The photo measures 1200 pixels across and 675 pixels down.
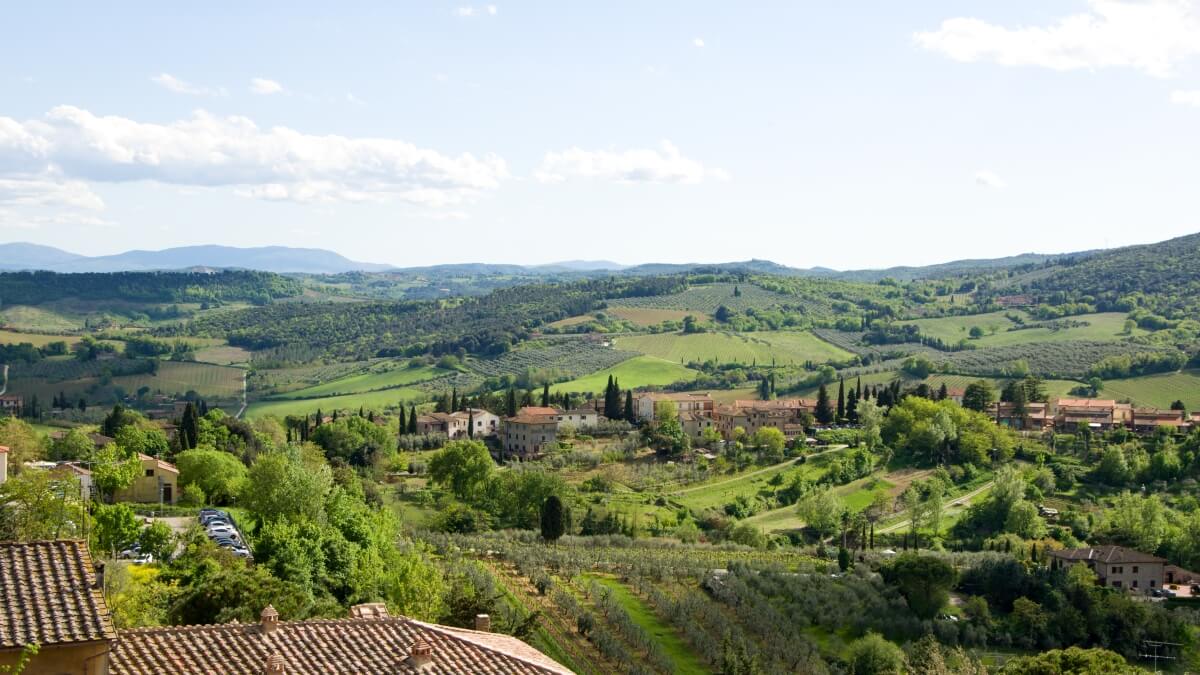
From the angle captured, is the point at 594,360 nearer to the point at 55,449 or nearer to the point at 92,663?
the point at 55,449

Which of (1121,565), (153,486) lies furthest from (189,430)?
(1121,565)

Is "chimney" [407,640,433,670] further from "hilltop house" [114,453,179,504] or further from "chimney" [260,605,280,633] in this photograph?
"hilltop house" [114,453,179,504]

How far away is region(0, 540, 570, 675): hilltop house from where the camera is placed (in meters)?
13.0

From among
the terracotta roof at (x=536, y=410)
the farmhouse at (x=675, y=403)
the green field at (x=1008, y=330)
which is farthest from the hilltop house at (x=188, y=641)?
the green field at (x=1008, y=330)

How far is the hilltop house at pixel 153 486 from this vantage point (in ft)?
183

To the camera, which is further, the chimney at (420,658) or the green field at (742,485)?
the green field at (742,485)

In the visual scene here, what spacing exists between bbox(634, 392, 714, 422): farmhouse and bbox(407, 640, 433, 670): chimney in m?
85.2

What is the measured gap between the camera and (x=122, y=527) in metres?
38.8

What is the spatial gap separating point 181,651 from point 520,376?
122 m

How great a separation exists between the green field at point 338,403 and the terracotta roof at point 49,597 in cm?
10008

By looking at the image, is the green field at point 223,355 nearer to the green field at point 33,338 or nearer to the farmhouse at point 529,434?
the green field at point 33,338

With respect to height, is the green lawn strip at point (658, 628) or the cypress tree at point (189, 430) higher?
the cypress tree at point (189, 430)

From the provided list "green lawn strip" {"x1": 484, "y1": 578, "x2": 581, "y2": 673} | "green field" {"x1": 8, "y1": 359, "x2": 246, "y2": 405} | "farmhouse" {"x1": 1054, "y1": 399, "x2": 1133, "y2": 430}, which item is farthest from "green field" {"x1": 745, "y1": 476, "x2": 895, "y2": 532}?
"green field" {"x1": 8, "y1": 359, "x2": 246, "y2": 405}

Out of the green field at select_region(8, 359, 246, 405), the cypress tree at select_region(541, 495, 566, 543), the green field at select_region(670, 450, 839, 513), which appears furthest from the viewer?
the green field at select_region(8, 359, 246, 405)
